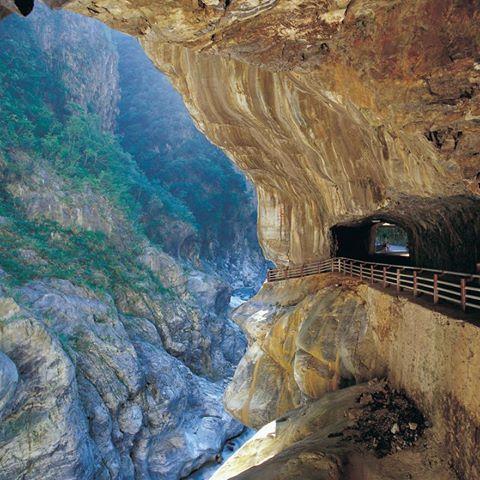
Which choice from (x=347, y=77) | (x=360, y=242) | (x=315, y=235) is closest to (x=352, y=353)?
(x=347, y=77)

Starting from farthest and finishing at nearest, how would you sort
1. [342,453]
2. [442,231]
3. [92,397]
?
[92,397]
[442,231]
[342,453]

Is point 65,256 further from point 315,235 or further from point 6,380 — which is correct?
point 315,235

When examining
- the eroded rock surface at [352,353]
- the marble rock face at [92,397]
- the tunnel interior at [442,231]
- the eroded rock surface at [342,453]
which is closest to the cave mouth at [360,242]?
the tunnel interior at [442,231]

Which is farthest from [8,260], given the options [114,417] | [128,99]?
[128,99]

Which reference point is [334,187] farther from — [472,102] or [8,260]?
[8,260]

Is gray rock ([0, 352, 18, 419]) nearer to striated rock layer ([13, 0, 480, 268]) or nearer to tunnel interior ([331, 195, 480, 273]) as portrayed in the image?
striated rock layer ([13, 0, 480, 268])

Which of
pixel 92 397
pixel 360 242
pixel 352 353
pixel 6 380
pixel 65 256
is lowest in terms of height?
pixel 92 397

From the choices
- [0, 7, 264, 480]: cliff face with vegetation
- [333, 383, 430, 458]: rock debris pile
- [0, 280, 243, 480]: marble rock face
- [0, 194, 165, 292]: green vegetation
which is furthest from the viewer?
[0, 194, 165, 292]: green vegetation

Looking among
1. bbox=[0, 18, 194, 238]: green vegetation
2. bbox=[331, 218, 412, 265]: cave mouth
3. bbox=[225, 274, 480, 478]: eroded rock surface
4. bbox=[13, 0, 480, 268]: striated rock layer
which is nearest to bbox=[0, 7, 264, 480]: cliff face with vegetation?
bbox=[0, 18, 194, 238]: green vegetation
